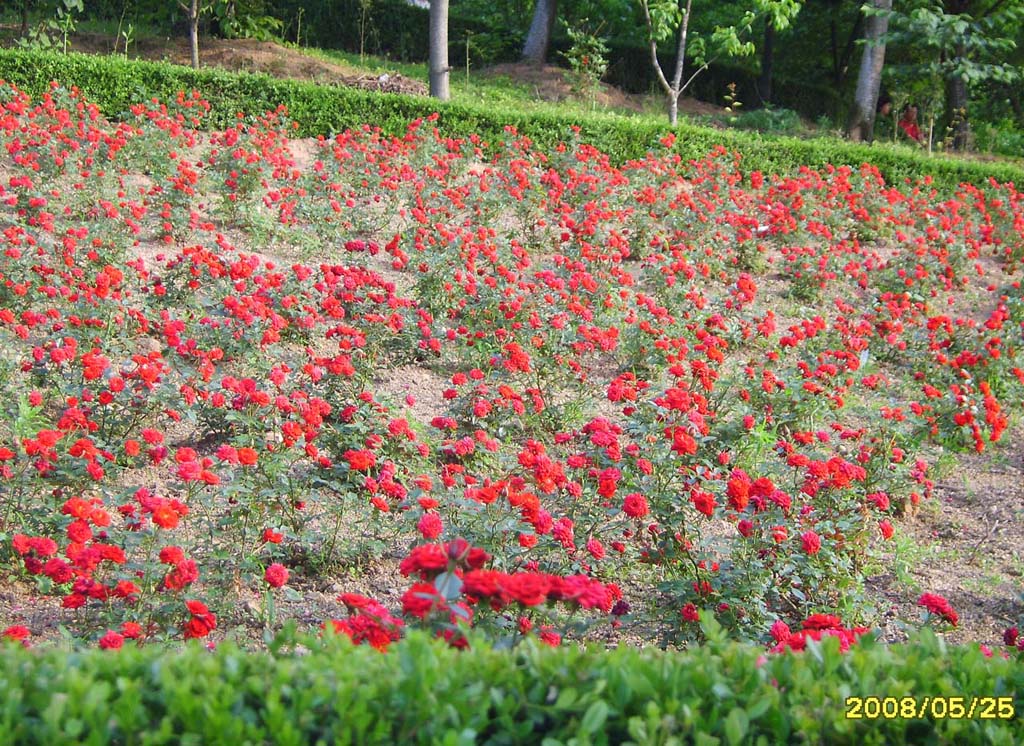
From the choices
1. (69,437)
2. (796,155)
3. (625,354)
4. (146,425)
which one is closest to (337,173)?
(625,354)

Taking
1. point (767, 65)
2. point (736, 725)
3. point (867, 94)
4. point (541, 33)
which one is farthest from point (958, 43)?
point (736, 725)

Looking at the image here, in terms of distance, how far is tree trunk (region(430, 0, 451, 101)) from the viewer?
13547 millimetres

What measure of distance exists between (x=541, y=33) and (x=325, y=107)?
11.5 metres

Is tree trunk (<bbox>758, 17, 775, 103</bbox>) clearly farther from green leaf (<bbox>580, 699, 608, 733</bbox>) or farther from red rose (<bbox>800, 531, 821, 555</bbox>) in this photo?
green leaf (<bbox>580, 699, 608, 733</bbox>)

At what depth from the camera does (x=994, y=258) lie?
10484 mm

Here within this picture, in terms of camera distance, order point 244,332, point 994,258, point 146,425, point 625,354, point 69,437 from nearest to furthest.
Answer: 1. point 69,437
2. point 146,425
3. point 244,332
4. point 625,354
5. point 994,258

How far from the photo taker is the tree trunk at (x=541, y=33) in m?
21.3

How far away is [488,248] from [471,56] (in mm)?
17846

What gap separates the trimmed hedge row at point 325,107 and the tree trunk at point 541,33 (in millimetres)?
9626

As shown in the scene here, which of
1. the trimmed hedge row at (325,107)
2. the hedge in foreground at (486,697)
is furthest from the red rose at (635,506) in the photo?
the trimmed hedge row at (325,107)


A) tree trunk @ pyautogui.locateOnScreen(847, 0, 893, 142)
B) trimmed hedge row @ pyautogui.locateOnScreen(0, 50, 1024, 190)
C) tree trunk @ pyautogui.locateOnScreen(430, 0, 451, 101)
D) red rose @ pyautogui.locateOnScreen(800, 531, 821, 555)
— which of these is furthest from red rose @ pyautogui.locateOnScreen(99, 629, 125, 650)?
tree trunk @ pyautogui.locateOnScreen(847, 0, 893, 142)

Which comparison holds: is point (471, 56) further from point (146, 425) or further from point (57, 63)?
point (146, 425)

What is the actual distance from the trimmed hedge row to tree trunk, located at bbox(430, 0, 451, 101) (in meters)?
2.03

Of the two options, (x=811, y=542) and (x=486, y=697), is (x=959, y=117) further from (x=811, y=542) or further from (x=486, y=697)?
(x=486, y=697)
